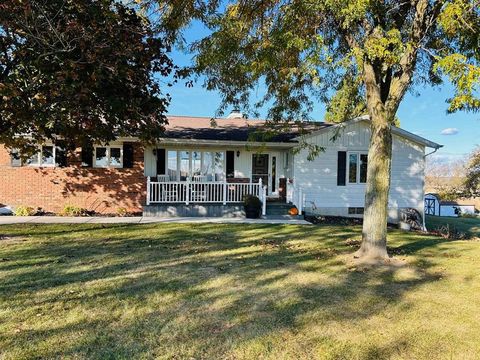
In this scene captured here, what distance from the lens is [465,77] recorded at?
570 cm

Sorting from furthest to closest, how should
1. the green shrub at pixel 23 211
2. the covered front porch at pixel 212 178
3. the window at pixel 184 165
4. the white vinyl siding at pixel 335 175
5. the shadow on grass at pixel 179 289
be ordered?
the window at pixel 184 165 → the white vinyl siding at pixel 335 175 → the covered front porch at pixel 212 178 → the green shrub at pixel 23 211 → the shadow on grass at pixel 179 289

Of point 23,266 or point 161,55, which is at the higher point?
point 161,55

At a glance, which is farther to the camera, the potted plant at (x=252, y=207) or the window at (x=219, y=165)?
the window at (x=219, y=165)

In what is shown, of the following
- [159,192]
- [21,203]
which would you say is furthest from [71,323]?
[21,203]

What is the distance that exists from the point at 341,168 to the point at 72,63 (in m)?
11.7

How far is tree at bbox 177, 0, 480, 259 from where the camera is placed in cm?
627

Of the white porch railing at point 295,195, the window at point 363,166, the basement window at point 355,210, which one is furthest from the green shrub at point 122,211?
the window at point 363,166

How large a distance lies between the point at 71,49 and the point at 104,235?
15.9ft

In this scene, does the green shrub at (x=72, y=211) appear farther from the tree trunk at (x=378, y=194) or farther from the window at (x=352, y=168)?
the window at (x=352, y=168)

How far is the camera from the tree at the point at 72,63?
7383 mm

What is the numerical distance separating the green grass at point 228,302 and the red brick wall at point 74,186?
5.48m

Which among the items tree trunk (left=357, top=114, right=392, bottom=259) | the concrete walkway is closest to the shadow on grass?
tree trunk (left=357, top=114, right=392, bottom=259)

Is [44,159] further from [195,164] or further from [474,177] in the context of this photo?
[474,177]

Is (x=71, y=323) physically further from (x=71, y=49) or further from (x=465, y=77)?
(x=465, y=77)
